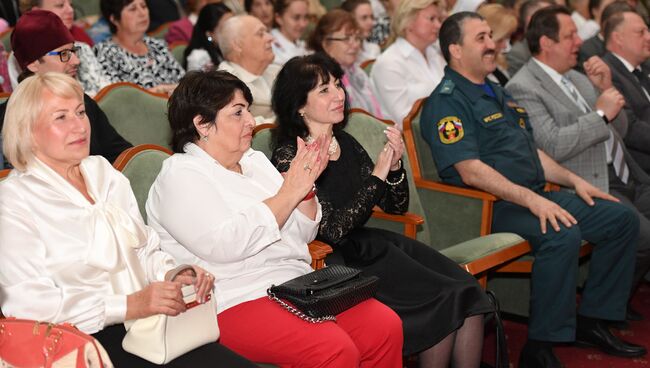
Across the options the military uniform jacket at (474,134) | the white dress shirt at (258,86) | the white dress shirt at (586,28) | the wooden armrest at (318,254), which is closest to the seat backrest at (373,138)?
the military uniform jacket at (474,134)

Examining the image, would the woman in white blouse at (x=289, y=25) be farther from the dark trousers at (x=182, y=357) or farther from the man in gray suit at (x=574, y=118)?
the dark trousers at (x=182, y=357)

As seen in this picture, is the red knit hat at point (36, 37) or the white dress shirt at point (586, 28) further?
the white dress shirt at point (586, 28)

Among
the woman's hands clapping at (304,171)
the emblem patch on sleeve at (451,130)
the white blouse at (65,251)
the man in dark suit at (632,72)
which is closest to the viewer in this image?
the white blouse at (65,251)

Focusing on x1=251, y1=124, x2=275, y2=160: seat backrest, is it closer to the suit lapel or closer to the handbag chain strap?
the handbag chain strap

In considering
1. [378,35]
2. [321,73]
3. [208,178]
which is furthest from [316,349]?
[378,35]

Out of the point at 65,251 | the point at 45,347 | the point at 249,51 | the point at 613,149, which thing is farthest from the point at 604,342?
the point at 45,347

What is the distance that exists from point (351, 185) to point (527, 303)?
4.26 ft

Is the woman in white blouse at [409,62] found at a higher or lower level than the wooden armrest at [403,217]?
higher

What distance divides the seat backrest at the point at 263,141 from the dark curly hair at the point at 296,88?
0.12ft

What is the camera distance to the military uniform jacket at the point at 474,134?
3457 millimetres

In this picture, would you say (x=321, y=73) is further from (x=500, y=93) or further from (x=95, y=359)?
(x=95, y=359)

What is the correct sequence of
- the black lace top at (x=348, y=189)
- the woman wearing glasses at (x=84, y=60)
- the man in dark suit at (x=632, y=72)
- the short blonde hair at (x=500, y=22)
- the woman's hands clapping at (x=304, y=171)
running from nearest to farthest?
the woman's hands clapping at (x=304, y=171)
the black lace top at (x=348, y=189)
the woman wearing glasses at (x=84, y=60)
the man in dark suit at (x=632, y=72)
the short blonde hair at (x=500, y=22)

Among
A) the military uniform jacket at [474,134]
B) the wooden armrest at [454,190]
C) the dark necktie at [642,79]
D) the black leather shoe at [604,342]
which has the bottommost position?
the black leather shoe at [604,342]

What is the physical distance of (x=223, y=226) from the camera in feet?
7.43
